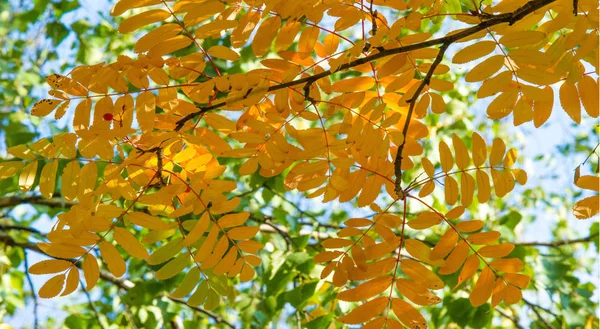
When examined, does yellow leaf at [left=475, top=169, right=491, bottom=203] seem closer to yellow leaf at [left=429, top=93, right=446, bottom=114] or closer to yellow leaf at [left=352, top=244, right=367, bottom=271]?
yellow leaf at [left=429, top=93, right=446, bottom=114]

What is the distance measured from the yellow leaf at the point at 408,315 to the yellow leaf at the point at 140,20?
74cm

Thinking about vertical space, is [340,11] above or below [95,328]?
above

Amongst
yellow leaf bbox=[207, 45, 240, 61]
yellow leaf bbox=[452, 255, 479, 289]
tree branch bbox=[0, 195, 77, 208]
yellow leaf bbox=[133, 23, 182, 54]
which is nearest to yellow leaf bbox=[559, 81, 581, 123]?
yellow leaf bbox=[452, 255, 479, 289]

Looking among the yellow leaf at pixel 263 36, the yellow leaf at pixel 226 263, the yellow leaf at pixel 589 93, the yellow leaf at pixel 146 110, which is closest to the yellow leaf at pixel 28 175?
the yellow leaf at pixel 146 110

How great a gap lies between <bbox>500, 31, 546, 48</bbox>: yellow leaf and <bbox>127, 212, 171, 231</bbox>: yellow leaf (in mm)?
707

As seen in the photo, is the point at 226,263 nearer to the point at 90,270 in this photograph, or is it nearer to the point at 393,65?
the point at 90,270

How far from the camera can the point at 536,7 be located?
106 centimetres

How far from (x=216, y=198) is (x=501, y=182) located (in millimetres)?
584

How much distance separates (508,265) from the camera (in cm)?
130

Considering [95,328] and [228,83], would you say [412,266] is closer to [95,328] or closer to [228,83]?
[228,83]

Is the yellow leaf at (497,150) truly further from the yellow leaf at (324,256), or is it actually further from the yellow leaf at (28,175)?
the yellow leaf at (28,175)

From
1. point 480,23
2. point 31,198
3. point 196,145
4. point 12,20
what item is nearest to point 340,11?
point 480,23

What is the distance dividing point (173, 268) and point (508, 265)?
684 millimetres

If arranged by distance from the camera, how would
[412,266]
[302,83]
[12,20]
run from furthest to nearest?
[12,20] < [412,266] < [302,83]
